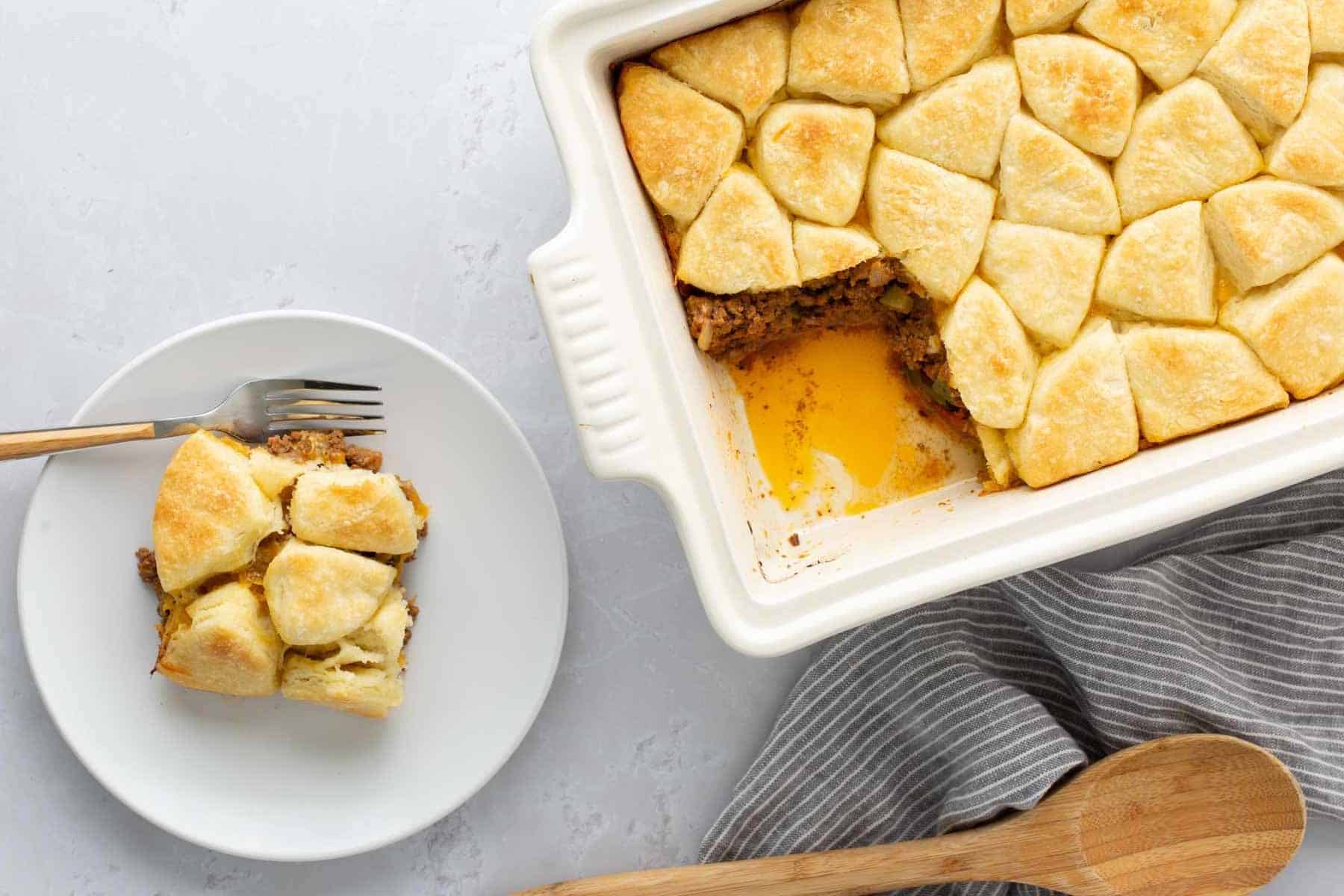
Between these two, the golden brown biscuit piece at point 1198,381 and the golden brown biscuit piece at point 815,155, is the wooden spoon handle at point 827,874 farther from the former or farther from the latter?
the golden brown biscuit piece at point 815,155

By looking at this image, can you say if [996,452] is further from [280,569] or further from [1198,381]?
[280,569]

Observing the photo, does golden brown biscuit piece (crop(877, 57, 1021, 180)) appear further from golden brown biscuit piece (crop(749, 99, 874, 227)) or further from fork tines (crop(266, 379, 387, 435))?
fork tines (crop(266, 379, 387, 435))

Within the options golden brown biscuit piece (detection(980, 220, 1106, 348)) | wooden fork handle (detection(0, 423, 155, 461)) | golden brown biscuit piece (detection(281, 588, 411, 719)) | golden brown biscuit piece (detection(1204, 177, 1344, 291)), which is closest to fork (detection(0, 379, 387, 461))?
wooden fork handle (detection(0, 423, 155, 461))

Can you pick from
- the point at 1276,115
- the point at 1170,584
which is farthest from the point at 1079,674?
the point at 1276,115

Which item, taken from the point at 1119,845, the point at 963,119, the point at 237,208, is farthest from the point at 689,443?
the point at 1119,845

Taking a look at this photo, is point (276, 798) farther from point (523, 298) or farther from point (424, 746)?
point (523, 298)
